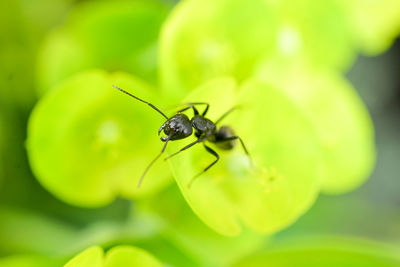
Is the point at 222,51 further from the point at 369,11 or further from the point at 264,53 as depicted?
the point at 369,11

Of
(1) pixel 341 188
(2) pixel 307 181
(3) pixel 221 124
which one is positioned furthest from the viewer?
(1) pixel 341 188

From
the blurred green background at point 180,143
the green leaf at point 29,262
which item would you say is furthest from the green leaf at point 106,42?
the green leaf at point 29,262

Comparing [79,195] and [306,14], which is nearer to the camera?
[79,195]

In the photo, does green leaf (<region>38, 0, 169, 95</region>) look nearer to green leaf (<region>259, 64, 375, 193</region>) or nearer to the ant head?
the ant head

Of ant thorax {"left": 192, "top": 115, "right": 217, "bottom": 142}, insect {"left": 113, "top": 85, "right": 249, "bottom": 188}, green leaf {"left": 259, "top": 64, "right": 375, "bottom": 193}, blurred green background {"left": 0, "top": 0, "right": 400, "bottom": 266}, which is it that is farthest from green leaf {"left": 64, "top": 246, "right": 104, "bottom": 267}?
green leaf {"left": 259, "top": 64, "right": 375, "bottom": 193}

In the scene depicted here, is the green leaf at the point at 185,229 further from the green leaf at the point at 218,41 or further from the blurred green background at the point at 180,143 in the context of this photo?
the green leaf at the point at 218,41

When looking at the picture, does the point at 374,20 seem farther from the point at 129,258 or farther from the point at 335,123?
the point at 129,258

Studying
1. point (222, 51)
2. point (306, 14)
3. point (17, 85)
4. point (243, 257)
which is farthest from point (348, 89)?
point (17, 85)
